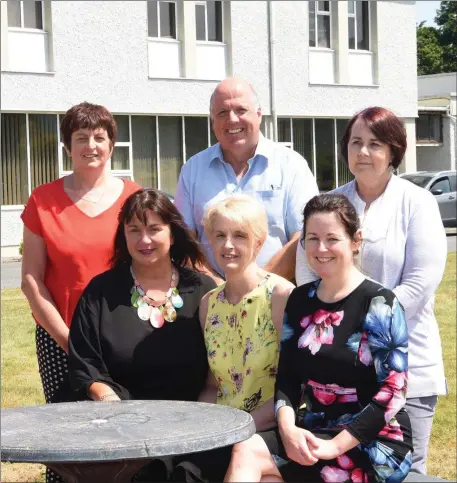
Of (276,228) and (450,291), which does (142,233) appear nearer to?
(276,228)

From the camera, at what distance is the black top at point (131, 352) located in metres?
3.85

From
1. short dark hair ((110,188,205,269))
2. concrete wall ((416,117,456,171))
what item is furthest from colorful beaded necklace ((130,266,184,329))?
concrete wall ((416,117,456,171))

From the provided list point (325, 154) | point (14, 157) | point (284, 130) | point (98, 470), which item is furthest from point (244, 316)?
point (325, 154)

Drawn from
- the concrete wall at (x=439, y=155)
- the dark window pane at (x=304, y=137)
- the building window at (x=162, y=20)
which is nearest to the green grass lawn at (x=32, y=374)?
the concrete wall at (x=439, y=155)

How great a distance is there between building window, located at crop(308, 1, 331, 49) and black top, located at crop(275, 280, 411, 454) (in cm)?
1904

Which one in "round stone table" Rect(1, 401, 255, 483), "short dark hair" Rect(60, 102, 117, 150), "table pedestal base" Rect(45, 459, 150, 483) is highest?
"short dark hair" Rect(60, 102, 117, 150)

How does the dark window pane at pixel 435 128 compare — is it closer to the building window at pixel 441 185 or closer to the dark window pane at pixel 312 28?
the building window at pixel 441 185

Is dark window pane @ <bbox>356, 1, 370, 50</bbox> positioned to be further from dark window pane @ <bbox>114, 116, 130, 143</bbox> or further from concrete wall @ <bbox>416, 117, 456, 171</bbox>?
dark window pane @ <bbox>114, 116, 130, 143</bbox>

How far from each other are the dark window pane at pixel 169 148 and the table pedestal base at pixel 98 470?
19339 mm

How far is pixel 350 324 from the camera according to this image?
11.0 feet

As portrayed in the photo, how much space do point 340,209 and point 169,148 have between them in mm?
19328

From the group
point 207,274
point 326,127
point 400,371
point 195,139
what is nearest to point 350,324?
point 400,371

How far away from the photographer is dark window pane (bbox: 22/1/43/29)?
19403 mm

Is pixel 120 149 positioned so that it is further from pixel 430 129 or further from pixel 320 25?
pixel 430 129
